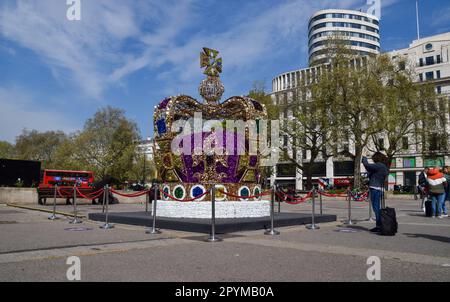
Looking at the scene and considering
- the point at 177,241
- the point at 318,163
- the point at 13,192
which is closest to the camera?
the point at 177,241

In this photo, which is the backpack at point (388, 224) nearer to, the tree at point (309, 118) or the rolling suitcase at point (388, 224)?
the rolling suitcase at point (388, 224)

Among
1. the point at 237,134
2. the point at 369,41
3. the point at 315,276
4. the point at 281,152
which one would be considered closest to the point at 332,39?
the point at 281,152

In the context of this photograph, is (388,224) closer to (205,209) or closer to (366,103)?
(205,209)

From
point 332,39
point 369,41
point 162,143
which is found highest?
point 369,41

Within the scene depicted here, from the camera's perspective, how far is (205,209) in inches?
530

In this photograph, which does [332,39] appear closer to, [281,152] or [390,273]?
[281,152]

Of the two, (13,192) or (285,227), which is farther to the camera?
(13,192)

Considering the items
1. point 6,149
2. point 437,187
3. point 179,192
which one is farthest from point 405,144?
point 6,149

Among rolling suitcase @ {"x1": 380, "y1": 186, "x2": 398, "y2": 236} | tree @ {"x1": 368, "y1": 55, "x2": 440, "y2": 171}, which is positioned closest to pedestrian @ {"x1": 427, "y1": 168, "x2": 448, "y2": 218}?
rolling suitcase @ {"x1": 380, "y1": 186, "x2": 398, "y2": 236}

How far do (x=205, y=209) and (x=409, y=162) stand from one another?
63660 millimetres

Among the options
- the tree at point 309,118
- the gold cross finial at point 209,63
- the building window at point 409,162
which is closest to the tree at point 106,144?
the tree at point 309,118

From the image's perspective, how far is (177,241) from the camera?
932 cm

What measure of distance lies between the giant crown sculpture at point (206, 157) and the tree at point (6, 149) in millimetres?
70073

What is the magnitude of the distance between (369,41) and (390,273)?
347ft
